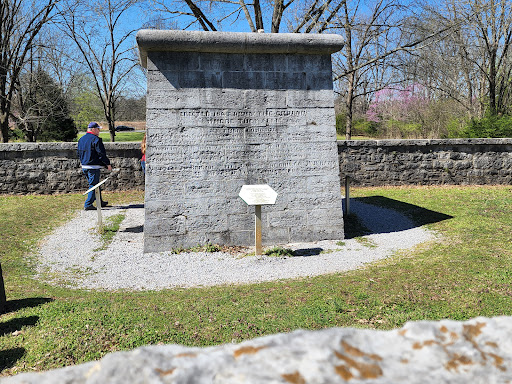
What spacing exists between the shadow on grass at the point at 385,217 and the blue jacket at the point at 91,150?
566 centimetres

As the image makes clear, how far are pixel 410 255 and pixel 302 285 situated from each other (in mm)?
→ 2186

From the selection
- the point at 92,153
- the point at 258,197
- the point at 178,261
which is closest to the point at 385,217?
the point at 258,197

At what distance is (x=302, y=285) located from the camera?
5.07 metres

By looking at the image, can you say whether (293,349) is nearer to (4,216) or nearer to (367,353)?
(367,353)

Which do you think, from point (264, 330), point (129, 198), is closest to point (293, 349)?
point (264, 330)

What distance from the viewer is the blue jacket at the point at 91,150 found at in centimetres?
949

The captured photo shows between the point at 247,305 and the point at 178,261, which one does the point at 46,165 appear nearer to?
the point at 178,261

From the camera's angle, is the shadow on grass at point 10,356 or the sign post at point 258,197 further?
the sign post at point 258,197

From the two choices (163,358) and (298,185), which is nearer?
(163,358)

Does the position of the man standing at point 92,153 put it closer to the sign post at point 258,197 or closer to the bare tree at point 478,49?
the sign post at point 258,197

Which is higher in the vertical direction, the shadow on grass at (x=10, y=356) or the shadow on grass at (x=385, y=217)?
the shadow on grass at (x=385, y=217)

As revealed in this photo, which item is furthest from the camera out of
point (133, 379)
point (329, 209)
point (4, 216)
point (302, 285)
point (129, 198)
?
point (129, 198)

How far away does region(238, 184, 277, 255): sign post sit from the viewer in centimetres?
609

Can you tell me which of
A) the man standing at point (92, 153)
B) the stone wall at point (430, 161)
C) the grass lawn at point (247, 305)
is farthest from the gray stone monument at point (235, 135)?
the stone wall at point (430, 161)
